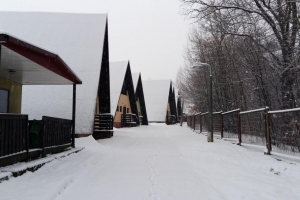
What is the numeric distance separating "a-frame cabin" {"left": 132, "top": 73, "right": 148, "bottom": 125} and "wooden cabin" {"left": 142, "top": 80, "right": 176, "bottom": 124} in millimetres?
9471

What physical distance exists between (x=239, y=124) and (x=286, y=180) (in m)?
5.35

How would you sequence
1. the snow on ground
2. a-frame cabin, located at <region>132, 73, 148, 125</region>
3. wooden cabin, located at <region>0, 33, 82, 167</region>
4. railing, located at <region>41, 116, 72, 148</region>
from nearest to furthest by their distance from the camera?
the snow on ground, wooden cabin, located at <region>0, 33, 82, 167</region>, railing, located at <region>41, 116, 72, 148</region>, a-frame cabin, located at <region>132, 73, 148, 125</region>

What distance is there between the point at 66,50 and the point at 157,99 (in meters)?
30.8

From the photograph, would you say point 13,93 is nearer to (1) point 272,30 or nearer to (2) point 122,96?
(1) point 272,30

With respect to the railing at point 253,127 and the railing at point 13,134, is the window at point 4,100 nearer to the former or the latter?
the railing at point 13,134

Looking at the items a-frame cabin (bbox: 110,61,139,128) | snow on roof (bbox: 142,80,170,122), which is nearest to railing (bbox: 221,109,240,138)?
a-frame cabin (bbox: 110,61,139,128)

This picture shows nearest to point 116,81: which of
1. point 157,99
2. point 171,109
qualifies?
point 157,99

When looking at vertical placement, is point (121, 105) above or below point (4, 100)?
above

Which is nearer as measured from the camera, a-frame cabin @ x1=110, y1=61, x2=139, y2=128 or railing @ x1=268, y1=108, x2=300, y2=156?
railing @ x1=268, y1=108, x2=300, y2=156

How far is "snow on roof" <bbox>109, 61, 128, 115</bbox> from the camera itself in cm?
2463

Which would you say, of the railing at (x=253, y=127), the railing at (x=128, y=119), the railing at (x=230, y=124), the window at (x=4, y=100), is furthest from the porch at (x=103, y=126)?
the railing at (x=128, y=119)

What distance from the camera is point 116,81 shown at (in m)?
26.4

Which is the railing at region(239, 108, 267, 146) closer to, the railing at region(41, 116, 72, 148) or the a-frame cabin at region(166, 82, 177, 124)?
the railing at region(41, 116, 72, 148)

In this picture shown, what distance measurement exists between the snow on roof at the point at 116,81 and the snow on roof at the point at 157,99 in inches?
675
